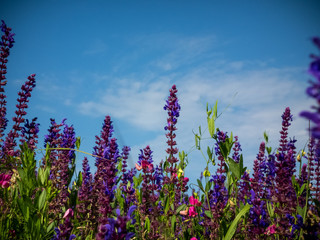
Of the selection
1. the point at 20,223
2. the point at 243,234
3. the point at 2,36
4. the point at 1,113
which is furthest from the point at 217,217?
the point at 2,36

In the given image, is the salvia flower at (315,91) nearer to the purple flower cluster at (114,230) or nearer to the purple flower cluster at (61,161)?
the purple flower cluster at (114,230)

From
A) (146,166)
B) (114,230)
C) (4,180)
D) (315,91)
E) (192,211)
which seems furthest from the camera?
(146,166)

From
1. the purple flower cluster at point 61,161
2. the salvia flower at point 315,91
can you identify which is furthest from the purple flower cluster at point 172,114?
the salvia flower at point 315,91

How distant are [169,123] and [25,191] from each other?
2.49 m

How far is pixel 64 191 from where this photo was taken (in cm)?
361

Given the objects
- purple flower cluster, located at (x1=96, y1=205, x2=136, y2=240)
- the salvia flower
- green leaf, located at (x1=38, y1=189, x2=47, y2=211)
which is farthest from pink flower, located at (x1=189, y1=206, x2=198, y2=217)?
the salvia flower

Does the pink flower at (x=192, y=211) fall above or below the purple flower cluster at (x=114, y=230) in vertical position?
above

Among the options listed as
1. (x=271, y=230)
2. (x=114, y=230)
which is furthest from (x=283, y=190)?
(x=114, y=230)

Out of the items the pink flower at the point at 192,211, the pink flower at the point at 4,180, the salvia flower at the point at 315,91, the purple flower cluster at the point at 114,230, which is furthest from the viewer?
the pink flower at the point at 192,211

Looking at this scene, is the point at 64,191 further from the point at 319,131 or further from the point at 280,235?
the point at 319,131

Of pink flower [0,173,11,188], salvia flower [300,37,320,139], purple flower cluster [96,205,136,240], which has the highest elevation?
salvia flower [300,37,320,139]

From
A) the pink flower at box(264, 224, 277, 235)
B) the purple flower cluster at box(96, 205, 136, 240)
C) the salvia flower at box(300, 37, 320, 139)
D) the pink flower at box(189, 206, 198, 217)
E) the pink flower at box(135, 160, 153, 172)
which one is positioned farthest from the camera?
the pink flower at box(135, 160, 153, 172)

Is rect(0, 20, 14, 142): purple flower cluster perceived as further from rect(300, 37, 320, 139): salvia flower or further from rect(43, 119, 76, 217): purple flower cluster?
rect(300, 37, 320, 139): salvia flower

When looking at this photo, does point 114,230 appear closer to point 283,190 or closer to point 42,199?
point 42,199
